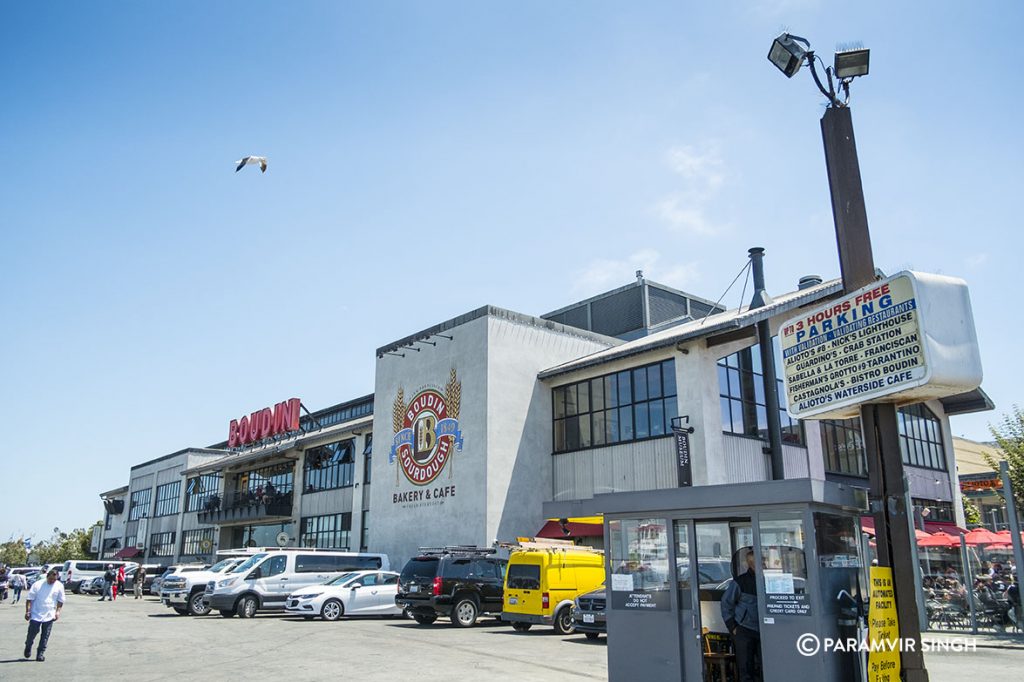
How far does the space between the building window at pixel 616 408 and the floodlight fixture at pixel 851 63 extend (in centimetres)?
1780

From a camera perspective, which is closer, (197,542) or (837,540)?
(837,540)

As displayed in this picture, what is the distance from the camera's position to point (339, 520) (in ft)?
128

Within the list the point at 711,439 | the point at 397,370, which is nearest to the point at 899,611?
the point at 711,439

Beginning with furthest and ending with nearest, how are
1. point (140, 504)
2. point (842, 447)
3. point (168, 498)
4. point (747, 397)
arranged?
1. point (140, 504)
2. point (168, 498)
3. point (842, 447)
4. point (747, 397)

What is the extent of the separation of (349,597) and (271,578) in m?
3.35

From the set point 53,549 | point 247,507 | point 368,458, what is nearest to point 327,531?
point 368,458

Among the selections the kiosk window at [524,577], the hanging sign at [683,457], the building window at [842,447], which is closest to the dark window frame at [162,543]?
the hanging sign at [683,457]

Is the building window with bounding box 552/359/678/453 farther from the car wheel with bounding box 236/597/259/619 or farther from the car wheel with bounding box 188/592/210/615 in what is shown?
the car wheel with bounding box 188/592/210/615

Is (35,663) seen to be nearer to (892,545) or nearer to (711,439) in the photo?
(892,545)

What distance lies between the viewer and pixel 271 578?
24750 mm

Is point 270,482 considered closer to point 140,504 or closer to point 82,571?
point 82,571

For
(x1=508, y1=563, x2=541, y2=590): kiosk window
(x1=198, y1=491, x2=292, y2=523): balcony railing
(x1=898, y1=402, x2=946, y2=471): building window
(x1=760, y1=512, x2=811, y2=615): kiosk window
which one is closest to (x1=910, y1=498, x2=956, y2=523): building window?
(x1=898, y1=402, x2=946, y2=471): building window

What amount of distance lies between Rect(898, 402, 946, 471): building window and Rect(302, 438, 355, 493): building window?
25.2 metres

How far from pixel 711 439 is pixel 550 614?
879 centimetres
